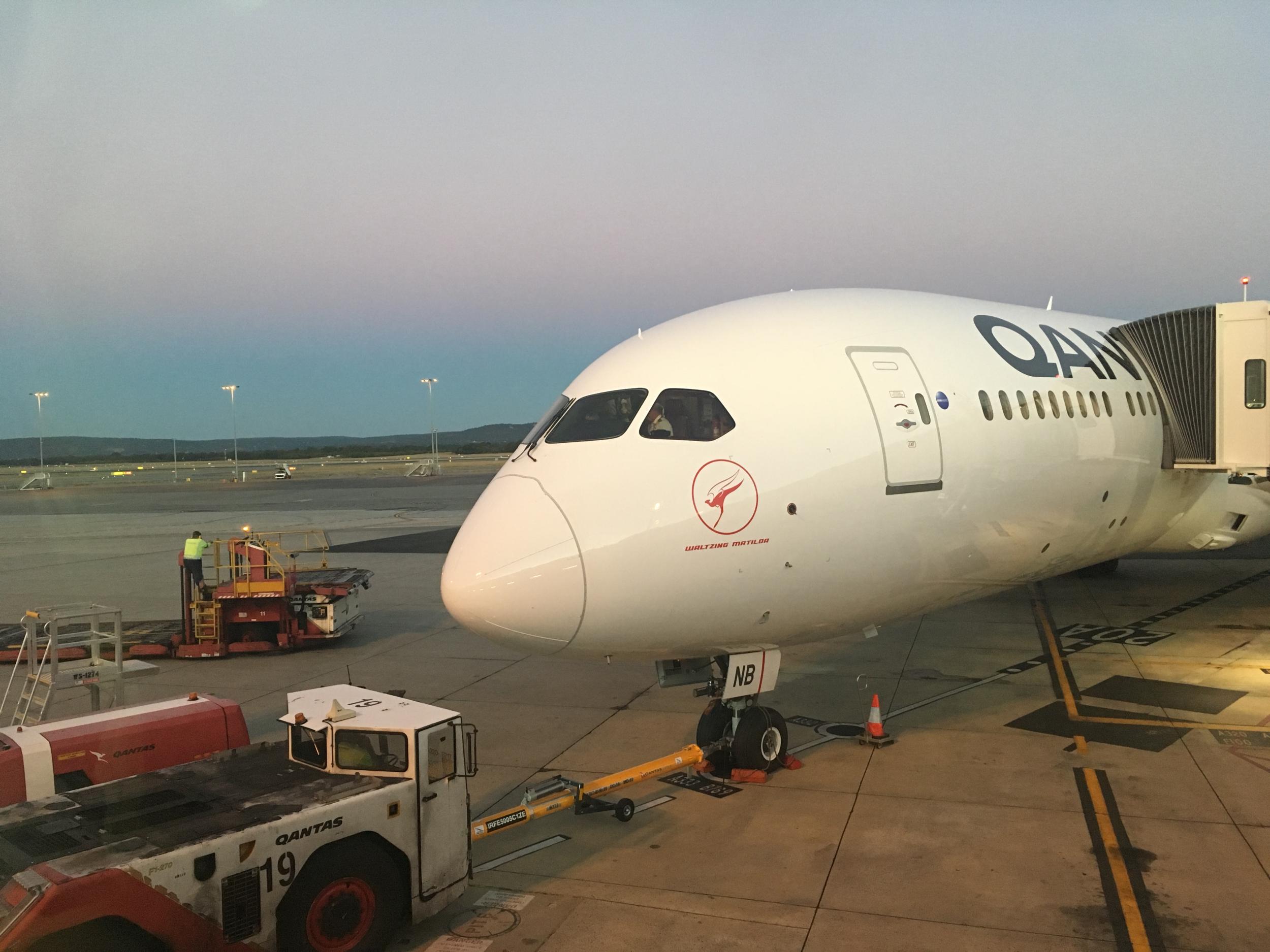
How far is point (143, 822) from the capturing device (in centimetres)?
708

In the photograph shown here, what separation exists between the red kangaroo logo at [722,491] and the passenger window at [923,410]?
248 cm

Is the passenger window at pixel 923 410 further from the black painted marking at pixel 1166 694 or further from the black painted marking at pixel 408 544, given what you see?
the black painted marking at pixel 408 544

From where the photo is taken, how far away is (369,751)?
27.2 ft

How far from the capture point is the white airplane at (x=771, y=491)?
8984 millimetres

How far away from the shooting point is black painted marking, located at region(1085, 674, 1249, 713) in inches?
536

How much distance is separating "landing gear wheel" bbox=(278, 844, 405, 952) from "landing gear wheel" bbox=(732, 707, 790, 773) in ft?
14.5

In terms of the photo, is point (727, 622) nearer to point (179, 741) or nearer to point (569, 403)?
point (569, 403)

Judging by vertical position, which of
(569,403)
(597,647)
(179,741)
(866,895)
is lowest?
(866,895)

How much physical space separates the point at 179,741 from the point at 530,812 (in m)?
3.64

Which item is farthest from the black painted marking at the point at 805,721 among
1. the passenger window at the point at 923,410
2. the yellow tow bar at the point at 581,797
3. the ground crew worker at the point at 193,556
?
the ground crew worker at the point at 193,556

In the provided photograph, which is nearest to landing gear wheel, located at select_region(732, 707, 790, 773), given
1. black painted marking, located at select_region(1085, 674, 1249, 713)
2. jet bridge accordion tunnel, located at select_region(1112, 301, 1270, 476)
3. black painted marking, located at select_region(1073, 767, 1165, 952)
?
black painted marking, located at select_region(1073, 767, 1165, 952)

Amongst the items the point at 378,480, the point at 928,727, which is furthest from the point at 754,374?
the point at 378,480

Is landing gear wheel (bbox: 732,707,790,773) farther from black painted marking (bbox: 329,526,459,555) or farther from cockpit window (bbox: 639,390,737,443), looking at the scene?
black painted marking (bbox: 329,526,459,555)

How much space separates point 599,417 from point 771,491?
5.93ft
